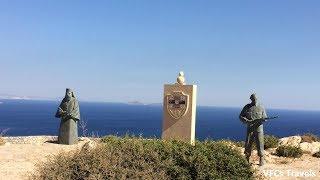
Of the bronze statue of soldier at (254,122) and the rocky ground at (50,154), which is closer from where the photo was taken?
the rocky ground at (50,154)

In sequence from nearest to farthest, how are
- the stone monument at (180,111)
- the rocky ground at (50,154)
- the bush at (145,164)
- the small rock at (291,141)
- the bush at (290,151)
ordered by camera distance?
the bush at (145,164)
the rocky ground at (50,154)
the bush at (290,151)
the stone monument at (180,111)
the small rock at (291,141)

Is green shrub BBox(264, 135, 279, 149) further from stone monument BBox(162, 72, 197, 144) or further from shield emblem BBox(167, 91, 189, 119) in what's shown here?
shield emblem BBox(167, 91, 189, 119)

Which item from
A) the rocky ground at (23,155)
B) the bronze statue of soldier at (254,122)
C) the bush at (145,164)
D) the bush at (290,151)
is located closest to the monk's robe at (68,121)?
the rocky ground at (23,155)

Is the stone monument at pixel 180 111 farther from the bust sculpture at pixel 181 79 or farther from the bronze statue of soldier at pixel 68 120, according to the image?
the bronze statue of soldier at pixel 68 120

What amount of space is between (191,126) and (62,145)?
16.0 feet

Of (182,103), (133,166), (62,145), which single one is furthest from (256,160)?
(133,166)

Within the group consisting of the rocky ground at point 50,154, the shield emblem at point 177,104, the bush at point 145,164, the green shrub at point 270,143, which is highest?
the shield emblem at point 177,104

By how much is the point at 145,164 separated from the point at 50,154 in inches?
282

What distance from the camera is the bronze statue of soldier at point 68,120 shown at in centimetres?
1878

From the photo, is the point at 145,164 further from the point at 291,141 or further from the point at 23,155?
the point at 291,141

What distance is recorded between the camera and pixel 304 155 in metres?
18.2

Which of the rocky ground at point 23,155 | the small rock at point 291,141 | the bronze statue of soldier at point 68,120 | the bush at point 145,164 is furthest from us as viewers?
the small rock at point 291,141

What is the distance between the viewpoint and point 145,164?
8336 mm

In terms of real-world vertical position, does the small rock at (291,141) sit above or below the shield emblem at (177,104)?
below
